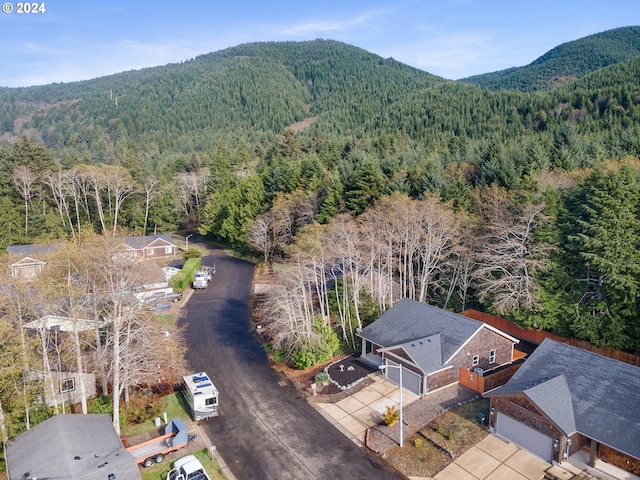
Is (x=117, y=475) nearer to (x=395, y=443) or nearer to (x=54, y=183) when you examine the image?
(x=395, y=443)

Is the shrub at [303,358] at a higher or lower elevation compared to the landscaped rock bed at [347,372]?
higher

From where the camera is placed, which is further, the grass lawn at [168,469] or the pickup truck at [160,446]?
the pickup truck at [160,446]

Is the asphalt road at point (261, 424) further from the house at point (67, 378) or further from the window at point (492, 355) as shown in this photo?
the window at point (492, 355)

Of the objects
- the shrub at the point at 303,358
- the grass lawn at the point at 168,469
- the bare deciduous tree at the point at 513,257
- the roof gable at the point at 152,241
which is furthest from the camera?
the roof gable at the point at 152,241

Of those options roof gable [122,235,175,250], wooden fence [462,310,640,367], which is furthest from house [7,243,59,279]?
wooden fence [462,310,640,367]

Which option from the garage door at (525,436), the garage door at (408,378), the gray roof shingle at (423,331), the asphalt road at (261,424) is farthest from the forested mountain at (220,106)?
the garage door at (525,436)

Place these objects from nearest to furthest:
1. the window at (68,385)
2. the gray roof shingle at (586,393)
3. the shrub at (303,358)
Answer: the gray roof shingle at (586,393), the window at (68,385), the shrub at (303,358)
